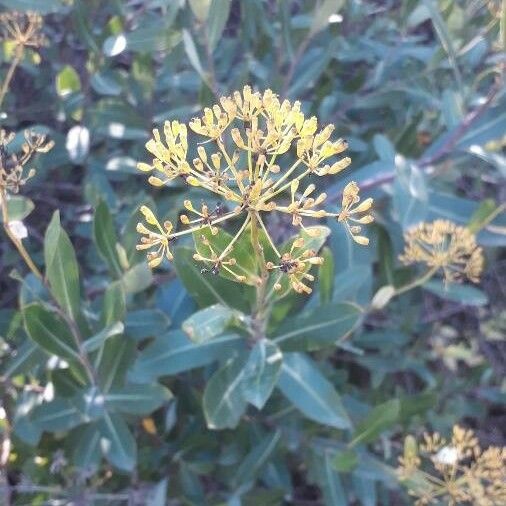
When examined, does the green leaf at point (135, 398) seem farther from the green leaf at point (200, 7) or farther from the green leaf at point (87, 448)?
the green leaf at point (200, 7)

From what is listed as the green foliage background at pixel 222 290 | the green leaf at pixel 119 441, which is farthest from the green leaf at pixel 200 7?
the green leaf at pixel 119 441

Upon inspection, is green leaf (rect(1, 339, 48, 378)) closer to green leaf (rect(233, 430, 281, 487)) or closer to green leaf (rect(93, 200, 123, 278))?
→ green leaf (rect(93, 200, 123, 278))

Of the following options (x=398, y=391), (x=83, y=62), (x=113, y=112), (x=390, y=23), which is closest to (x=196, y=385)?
(x=398, y=391)

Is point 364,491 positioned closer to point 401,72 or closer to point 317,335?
point 317,335

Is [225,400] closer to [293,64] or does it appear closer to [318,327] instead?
[318,327]

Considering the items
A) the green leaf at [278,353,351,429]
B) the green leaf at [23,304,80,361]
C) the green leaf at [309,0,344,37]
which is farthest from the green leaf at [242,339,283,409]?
the green leaf at [309,0,344,37]
